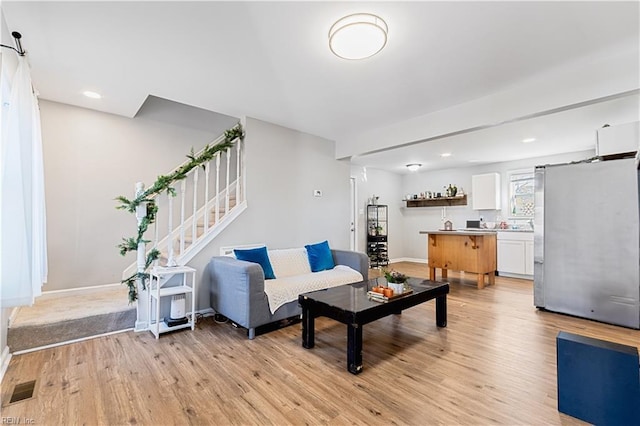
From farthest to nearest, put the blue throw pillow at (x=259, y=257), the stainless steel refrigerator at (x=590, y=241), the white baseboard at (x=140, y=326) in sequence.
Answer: the blue throw pillow at (x=259, y=257) < the stainless steel refrigerator at (x=590, y=241) < the white baseboard at (x=140, y=326)

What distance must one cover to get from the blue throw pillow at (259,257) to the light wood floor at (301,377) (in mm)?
687

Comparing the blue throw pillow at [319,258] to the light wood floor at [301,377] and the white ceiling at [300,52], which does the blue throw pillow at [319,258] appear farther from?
the white ceiling at [300,52]

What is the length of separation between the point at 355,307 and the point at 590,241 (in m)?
3.13

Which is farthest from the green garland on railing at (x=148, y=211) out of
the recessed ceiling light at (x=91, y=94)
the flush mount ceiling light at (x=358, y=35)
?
the flush mount ceiling light at (x=358, y=35)

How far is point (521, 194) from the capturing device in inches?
256

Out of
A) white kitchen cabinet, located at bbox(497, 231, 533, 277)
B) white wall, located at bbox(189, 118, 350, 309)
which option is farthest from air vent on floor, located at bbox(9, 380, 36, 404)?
white kitchen cabinet, located at bbox(497, 231, 533, 277)

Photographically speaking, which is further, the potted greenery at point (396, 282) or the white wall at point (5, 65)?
the potted greenery at point (396, 282)

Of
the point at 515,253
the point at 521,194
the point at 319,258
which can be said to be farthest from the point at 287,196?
the point at 521,194

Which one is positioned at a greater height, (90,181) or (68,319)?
(90,181)

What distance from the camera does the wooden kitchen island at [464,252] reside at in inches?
197

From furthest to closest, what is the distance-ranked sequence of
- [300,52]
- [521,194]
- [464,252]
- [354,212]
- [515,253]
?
[354,212]
[521,194]
[515,253]
[464,252]
[300,52]

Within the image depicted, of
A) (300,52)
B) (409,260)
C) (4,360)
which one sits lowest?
(409,260)

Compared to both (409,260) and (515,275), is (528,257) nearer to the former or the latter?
(515,275)

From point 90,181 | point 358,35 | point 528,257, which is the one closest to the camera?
point 358,35
